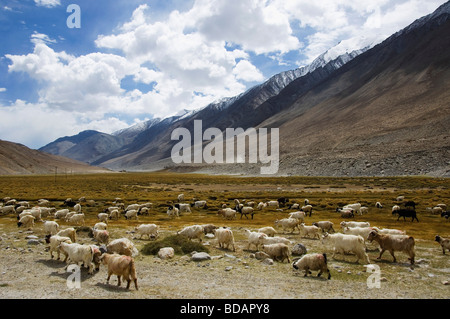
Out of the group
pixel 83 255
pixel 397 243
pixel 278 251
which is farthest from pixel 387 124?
pixel 83 255

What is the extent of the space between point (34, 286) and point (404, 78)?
17738 centimetres

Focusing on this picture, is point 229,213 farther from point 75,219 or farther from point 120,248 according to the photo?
point 120,248

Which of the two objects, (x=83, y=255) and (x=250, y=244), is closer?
(x=83, y=255)

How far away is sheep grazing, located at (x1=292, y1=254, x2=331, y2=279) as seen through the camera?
11.3 metres

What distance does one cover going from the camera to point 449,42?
157 meters

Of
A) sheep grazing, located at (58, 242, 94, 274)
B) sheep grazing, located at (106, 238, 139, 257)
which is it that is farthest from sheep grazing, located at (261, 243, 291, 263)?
sheep grazing, located at (58, 242, 94, 274)

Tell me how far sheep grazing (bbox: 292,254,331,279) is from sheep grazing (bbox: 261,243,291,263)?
1.49 metres

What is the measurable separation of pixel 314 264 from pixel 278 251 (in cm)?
227

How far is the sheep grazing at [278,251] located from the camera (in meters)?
13.3

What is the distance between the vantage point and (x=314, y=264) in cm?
1145
